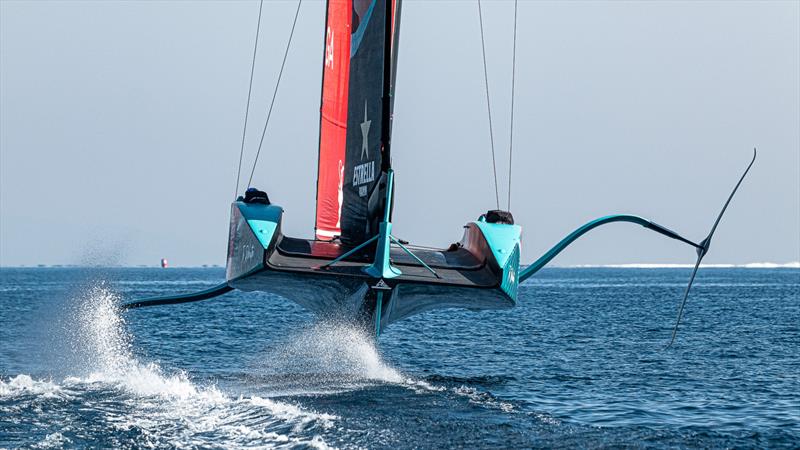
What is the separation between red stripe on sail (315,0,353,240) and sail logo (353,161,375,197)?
2214 mm

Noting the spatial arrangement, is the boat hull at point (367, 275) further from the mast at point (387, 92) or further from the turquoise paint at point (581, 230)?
the mast at point (387, 92)

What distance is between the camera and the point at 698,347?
24.6 meters

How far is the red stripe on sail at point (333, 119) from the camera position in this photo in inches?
614

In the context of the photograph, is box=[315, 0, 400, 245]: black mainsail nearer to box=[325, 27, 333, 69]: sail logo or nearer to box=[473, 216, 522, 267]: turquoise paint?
box=[325, 27, 333, 69]: sail logo

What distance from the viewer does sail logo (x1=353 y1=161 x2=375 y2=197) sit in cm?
1263

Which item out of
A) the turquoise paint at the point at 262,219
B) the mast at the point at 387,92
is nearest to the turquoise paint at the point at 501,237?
the mast at the point at 387,92

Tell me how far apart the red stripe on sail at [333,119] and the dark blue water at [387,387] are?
75.5 inches

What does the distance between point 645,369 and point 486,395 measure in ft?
19.9

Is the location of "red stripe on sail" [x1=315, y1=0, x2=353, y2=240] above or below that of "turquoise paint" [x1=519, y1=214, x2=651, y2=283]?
above

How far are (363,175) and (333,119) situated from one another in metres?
3.09

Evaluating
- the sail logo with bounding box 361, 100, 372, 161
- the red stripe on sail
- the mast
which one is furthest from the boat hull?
the red stripe on sail

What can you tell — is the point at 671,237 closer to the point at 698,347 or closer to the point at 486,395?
the point at 486,395

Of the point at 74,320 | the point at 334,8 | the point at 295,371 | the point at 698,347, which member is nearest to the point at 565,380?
the point at 295,371

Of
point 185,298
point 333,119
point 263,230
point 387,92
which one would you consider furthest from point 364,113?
point 185,298
